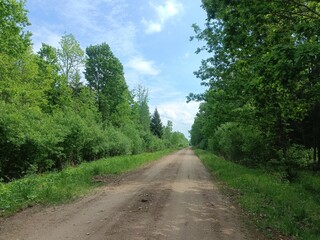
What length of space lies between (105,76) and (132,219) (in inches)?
1666

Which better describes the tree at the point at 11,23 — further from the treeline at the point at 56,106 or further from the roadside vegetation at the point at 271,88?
the roadside vegetation at the point at 271,88

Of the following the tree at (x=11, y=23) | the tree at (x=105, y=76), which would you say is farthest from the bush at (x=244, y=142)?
the tree at (x=105, y=76)

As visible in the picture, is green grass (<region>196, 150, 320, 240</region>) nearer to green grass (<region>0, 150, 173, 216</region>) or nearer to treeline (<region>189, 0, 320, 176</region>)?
treeline (<region>189, 0, 320, 176</region>)

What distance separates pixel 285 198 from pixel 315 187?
17.4 feet

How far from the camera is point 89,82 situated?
4959cm

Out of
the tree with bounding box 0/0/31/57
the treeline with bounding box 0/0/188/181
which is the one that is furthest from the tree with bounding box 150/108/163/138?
the tree with bounding box 0/0/31/57

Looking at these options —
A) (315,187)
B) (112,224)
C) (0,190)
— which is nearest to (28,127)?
(0,190)

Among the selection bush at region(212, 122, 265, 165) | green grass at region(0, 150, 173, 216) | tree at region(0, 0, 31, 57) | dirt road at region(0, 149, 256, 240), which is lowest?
dirt road at region(0, 149, 256, 240)

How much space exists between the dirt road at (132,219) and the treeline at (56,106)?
264 inches

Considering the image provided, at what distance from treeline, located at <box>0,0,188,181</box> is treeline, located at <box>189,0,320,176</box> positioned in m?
10.6

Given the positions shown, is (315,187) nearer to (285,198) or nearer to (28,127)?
(285,198)

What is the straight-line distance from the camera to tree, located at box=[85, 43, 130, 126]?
4881 centimetres

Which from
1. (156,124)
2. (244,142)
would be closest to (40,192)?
(244,142)

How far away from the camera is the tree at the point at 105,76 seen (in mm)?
48812
